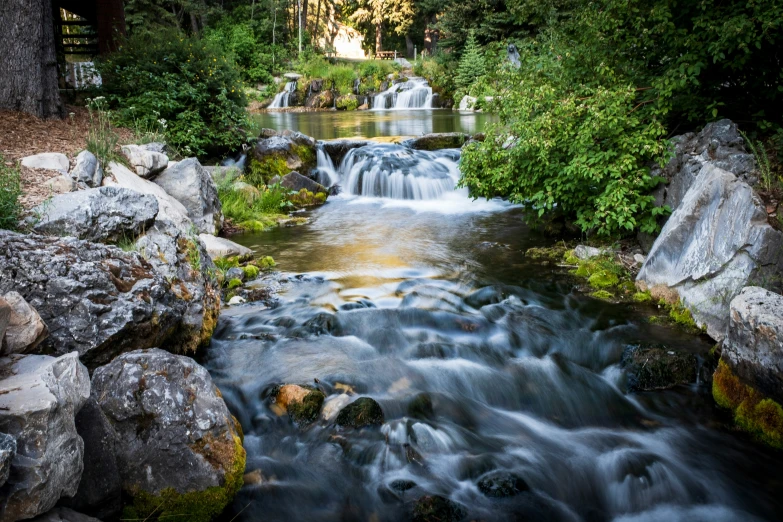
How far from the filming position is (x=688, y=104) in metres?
7.58

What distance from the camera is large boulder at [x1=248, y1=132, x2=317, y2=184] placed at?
44.4 feet

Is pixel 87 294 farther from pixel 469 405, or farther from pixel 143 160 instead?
pixel 143 160

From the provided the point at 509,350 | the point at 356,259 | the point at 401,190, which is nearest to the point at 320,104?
the point at 401,190

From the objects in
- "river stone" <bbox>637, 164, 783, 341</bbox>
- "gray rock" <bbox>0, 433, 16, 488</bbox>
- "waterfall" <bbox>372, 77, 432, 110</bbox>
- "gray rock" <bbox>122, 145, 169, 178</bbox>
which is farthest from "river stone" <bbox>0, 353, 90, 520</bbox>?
"waterfall" <bbox>372, 77, 432, 110</bbox>

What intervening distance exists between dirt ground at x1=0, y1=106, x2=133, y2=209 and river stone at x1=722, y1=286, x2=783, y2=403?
6.98m

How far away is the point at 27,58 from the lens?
32.8 ft

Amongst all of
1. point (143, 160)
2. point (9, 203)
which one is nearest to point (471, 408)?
point (9, 203)

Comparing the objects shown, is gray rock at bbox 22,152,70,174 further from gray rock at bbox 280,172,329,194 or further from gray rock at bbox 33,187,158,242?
gray rock at bbox 280,172,329,194

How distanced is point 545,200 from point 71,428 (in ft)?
22.7

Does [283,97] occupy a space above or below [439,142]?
above

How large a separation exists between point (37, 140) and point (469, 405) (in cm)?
802

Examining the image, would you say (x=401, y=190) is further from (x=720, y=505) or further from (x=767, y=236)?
(x=720, y=505)

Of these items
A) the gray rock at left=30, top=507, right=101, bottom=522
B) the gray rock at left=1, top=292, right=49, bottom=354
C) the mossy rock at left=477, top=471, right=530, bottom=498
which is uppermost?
the gray rock at left=1, top=292, right=49, bottom=354

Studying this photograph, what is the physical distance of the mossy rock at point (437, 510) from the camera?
3.82 m
